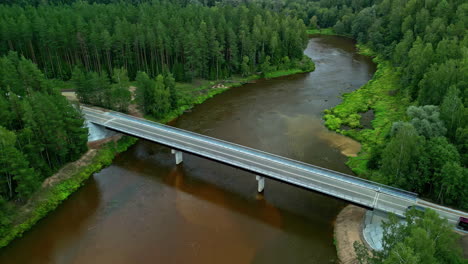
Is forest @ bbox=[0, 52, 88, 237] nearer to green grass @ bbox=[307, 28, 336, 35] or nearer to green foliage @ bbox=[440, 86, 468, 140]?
green foliage @ bbox=[440, 86, 468, 140]

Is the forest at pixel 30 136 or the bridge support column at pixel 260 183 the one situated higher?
the forest at pixel 30 136

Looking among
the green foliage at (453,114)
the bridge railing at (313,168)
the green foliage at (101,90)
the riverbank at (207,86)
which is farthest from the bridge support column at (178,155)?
the green foliage at (453,114)

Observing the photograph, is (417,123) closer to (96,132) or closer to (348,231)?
(348,231)

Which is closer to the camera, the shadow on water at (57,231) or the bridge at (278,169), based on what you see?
the shadow on water at (57,231)

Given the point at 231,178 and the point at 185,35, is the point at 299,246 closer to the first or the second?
the point at 231,178

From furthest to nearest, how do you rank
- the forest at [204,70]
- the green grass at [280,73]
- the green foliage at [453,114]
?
the green grass at [280,73]
the green foliage at [453,114]
the forest at [204,70]

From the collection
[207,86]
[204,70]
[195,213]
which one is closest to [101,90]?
[207,86]

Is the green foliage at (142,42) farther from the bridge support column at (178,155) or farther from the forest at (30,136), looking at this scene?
the bridge support column at (178,155)
